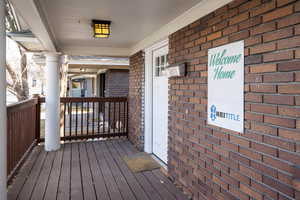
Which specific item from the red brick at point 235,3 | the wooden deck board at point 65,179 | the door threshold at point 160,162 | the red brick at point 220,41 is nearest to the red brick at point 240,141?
the red brick at point 220,41

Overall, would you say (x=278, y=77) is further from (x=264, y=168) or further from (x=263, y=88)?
(x=264, y=168)

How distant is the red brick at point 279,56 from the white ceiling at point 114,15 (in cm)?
113

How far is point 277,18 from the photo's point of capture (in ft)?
5.06

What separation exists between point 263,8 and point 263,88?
0.60 meters

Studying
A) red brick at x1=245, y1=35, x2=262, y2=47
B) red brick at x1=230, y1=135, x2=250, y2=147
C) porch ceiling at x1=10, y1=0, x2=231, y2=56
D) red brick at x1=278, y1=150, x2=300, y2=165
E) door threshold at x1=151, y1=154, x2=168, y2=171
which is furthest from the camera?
door threshold at x1=151, y1=154, x2=168, y2=171

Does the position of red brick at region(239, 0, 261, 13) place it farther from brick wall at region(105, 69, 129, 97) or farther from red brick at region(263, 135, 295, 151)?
brick wall at region(105, 69, 129, 97)

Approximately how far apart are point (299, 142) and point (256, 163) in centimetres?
42

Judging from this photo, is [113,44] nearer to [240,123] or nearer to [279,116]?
[240,123]

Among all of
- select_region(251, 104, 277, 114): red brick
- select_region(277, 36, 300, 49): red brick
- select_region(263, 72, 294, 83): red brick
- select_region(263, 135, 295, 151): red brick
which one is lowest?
select_region(263, 135, 295, 151): red brick

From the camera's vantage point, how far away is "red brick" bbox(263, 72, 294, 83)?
4.75 ft

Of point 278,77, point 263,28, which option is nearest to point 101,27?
point 263,28

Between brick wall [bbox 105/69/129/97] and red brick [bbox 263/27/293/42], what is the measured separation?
7.45 meters

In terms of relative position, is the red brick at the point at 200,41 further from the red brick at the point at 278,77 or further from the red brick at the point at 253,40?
the red brick at the point at 278,77

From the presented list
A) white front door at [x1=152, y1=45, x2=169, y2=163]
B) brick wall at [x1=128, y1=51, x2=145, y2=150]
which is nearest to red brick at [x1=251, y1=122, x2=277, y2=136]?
white front door at [x1=152, y1=45, x2=169, y2=163]
